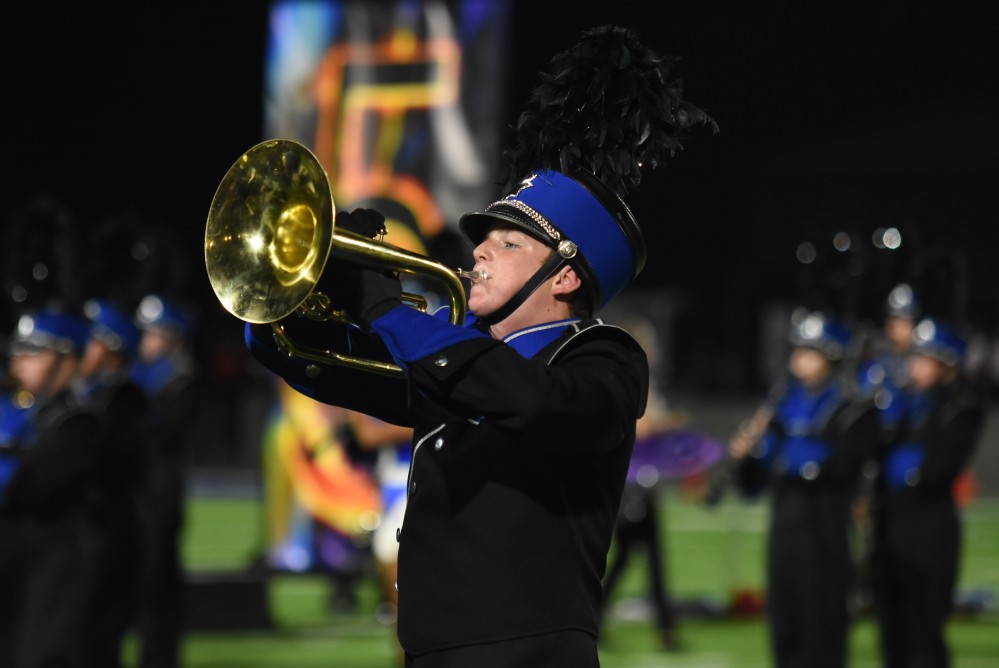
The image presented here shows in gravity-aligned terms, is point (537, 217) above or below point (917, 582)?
above

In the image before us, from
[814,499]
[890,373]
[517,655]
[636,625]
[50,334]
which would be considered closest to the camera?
[517,655]

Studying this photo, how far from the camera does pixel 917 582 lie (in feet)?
23.3

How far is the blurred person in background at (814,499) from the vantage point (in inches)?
273

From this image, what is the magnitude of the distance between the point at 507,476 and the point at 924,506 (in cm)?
499

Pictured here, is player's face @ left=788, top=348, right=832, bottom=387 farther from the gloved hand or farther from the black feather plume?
Result: the gloved hand

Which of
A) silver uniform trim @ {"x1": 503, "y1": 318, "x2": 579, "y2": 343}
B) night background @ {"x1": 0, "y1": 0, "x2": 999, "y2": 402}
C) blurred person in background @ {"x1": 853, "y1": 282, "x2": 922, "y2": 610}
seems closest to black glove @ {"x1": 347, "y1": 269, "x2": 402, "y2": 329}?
silver uniform trim @ {"x1": 503, "y1": 318, "x2": 579, "y2": 343}

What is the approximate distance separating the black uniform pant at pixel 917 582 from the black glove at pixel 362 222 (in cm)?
506

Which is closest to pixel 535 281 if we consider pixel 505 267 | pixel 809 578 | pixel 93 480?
pixel 505 267

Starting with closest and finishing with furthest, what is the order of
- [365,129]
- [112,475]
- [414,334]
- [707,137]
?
[414,334] → [112,475] → [365,129] → [707,137]

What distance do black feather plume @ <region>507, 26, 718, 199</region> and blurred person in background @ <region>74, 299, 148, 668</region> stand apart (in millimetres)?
3425

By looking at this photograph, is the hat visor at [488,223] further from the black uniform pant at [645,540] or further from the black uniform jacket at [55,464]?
the black uniform pant at [645,540]

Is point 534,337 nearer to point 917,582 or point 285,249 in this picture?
point 285,249

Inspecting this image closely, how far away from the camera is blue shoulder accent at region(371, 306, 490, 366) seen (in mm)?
2480

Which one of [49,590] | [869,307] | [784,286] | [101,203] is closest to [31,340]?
[49,590]
